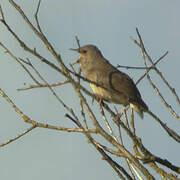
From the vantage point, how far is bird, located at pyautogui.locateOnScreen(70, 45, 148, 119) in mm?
6008

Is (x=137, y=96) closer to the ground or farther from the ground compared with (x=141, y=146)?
farther from the ground

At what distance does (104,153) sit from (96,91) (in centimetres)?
250

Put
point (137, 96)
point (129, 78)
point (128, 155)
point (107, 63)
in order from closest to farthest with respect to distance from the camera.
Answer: point (128, 155) → point (137, 96) → point (129, 78) → point (107, 63)

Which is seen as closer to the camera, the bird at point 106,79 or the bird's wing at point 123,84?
the bird at point 106,79

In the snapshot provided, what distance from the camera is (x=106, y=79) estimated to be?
20.9 feet

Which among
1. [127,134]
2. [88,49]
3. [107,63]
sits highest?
[88,49]

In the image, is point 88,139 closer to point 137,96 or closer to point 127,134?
point 127,134

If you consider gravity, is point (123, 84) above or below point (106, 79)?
below

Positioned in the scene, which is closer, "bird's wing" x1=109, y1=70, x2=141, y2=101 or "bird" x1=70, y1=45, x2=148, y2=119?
"bird" x1=70, y1=45, x2=148, y2=119

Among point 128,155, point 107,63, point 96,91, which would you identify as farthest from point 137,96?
point 128,155

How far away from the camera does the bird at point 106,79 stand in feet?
19.7

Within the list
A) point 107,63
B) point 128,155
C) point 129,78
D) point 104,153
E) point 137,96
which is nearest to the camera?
point 128,155

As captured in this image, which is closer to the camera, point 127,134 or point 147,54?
point 127,134

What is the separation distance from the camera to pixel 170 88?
3.86m
